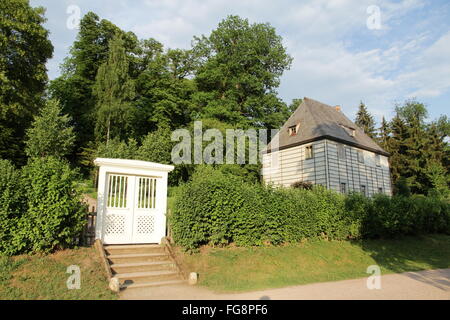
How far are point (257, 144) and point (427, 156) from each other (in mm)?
27634

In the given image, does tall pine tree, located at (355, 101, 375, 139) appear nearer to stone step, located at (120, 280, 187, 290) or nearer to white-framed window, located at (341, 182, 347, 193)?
white-framed window, located at (341, 182, 347, 193)

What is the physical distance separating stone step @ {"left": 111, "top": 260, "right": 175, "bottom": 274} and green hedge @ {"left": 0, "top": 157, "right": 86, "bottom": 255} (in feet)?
4.83

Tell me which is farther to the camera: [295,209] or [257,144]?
[257,144]

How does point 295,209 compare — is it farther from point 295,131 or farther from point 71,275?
point 295,131

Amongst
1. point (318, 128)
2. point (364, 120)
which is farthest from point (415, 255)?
point (364, 120)

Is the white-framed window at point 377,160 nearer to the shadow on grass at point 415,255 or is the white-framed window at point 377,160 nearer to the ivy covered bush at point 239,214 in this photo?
the shadow on grass at point 415,255

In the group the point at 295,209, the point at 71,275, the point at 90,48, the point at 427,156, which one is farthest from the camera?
the point at 427,156

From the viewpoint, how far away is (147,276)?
7754mm

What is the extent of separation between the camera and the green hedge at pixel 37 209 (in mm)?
7172

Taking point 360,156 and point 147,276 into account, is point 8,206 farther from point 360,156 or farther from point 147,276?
point 360,156

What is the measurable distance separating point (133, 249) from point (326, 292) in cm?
559

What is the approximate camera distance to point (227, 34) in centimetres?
3303

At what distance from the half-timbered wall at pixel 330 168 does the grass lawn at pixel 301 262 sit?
31.4ft
